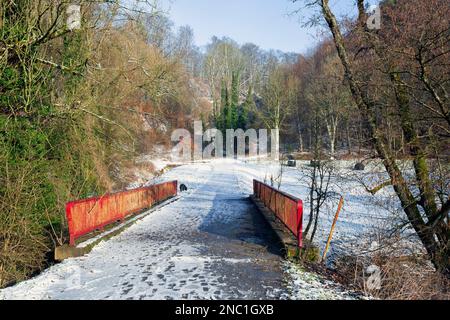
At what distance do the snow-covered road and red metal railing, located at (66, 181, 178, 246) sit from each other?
0.57 meters

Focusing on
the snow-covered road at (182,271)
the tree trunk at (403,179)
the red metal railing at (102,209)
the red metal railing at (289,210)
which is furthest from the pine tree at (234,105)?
the tree trunk at (403,179)

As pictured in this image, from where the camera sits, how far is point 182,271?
652 cm

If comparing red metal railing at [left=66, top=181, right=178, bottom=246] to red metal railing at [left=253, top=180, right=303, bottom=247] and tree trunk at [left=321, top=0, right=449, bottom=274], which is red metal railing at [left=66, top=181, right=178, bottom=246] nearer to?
red metal railing at [left=253, top=180, right=303, bottom=247]

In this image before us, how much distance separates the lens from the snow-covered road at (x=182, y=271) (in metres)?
5.49

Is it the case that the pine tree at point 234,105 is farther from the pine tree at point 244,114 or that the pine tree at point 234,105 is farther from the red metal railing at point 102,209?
the red metal railing at point 102,209

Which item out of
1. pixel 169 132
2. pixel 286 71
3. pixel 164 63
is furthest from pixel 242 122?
pixel 164 63

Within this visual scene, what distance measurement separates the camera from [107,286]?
578 cm

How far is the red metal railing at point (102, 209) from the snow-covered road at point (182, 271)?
57cm

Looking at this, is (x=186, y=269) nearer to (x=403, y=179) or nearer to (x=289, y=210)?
(x=289, y=210)

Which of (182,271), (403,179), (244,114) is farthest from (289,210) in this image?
(244,114)

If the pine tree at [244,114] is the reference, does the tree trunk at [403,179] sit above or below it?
below

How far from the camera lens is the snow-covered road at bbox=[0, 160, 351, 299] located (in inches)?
216

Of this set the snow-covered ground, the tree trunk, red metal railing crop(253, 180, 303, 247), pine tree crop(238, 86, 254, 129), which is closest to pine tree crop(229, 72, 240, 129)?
pine tree crop(238, 86, 254, 129)
